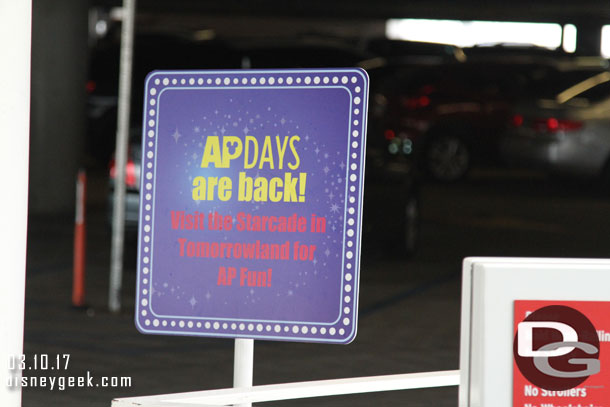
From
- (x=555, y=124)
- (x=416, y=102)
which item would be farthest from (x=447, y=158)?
(x=555, y=124)

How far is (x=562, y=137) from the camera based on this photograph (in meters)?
16.0

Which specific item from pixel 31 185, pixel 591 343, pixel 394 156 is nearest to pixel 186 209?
pixel 591 343

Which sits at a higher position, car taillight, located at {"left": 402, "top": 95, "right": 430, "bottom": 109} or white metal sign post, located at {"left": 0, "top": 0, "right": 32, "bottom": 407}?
car taillight, located at {"left": 402, "top": 95, "right": 430, "bottom": 109}

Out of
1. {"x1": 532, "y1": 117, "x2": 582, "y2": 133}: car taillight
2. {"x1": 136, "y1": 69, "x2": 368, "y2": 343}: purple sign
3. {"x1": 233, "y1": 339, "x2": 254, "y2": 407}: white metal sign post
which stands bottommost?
{"x1": 233, "y1": 339, "x2": 254, "y2": 407}: white metal sign post

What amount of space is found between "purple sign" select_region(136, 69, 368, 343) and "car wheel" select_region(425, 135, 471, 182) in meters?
14.3

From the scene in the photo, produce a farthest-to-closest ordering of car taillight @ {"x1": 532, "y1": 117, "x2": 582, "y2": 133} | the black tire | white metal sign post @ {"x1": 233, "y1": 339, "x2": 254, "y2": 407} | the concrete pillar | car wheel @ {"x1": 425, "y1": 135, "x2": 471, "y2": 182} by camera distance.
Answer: car wheel @ {"x1": 425, "y1": 135, "x2": 471, "y2": 182} < car taillight @ {"x1": 532, "y1": 117, "x2": 582, "y2": 133} < the concrete pillar < the black tire < white metal sign post @ {"x1": 233, "y1": 339, "x2": 254, "y2": 407}

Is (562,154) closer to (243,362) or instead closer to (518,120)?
(518,120)

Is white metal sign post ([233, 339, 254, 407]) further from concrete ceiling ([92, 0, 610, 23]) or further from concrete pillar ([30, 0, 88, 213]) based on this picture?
concrete ceiling ([92, 0, 610, 23])

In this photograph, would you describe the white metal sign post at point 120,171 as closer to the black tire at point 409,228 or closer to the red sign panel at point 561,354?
the black tire at point 409,228

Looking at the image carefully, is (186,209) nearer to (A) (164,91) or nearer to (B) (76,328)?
(A) (164,91)

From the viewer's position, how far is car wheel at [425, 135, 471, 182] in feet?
57.2

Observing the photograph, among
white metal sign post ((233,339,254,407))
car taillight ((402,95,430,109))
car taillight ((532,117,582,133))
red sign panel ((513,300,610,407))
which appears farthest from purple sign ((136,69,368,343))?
car taillight ((402,95,430,109))

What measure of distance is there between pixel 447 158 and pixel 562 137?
2040mm

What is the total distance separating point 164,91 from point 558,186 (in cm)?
1514
